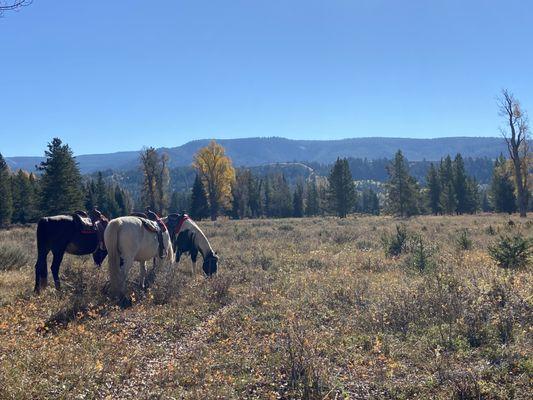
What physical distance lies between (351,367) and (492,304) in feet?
10.1

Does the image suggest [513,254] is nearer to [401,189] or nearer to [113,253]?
[113,253]

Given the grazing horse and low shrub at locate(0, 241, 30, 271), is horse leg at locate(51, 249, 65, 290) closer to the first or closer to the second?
the grazing horse

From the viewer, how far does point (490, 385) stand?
465 cm

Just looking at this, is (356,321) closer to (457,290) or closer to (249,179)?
(457,290)

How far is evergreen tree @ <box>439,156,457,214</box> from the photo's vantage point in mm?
58031

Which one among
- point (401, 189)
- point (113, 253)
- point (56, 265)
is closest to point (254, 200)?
point (401, 189)

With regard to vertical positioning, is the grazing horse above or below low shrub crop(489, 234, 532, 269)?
above

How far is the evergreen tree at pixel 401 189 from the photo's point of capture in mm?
56250

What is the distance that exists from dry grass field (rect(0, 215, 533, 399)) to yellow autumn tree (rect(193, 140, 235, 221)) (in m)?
43.6

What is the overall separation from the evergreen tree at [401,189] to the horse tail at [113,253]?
5126 cm

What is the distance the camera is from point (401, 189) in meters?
56.4

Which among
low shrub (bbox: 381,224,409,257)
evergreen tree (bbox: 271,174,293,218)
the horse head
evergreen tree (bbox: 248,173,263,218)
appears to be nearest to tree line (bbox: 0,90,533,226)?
evergreen tree (bbox: 248,173,263,218)

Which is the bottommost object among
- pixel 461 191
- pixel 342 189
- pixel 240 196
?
pixel 461 191

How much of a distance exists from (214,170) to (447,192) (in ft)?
105
